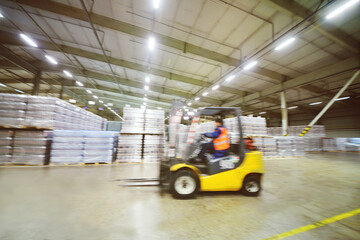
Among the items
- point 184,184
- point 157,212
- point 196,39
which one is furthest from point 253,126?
point 157,212

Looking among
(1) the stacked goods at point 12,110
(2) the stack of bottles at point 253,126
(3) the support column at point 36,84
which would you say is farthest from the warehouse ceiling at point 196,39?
(1) the stacked goods at point 12,110

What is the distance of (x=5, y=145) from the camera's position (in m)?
5.07

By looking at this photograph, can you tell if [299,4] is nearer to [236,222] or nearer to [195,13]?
[195,13]

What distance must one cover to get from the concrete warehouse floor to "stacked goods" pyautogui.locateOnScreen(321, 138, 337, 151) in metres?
14.8

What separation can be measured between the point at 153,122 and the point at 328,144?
18085 millimetres

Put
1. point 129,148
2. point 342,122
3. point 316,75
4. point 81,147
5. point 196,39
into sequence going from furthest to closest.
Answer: point 342,122 → point 316,75 → point 196,39 → point 129,148 → point 81,147

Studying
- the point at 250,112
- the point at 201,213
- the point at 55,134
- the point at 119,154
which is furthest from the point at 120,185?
the point at 250,112

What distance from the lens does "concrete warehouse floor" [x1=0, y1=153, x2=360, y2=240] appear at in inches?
67.0

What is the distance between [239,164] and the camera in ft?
9.45

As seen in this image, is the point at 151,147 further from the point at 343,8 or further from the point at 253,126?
A: the point at 343,8

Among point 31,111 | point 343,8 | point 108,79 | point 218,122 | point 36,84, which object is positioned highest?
point 108,79

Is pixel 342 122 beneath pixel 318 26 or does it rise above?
beneath

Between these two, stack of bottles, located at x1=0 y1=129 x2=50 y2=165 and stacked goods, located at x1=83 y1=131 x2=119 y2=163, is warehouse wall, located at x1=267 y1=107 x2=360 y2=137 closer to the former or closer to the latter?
stacked goods, located at x1=83 y1=131 x2=119 y2=163

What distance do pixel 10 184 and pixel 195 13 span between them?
28.2 ft
